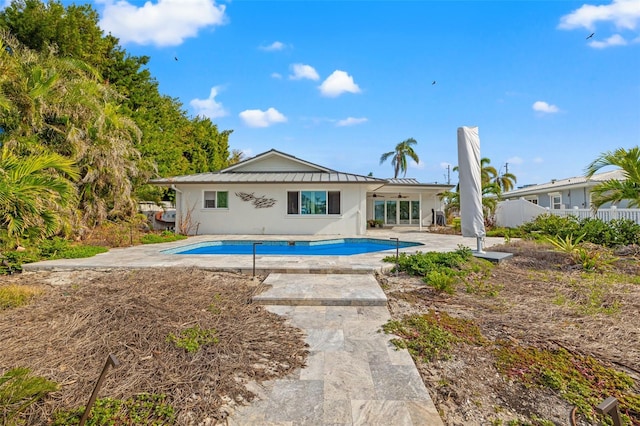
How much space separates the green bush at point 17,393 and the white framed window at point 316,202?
523 inches

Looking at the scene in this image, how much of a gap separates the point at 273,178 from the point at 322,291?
10.8m

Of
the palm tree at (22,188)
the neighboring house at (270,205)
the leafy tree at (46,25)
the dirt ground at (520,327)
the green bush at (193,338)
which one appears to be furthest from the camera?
the neighboring house at (270,205)

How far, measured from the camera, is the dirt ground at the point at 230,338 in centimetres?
239

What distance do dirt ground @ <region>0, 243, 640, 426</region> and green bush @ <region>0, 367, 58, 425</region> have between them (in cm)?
10

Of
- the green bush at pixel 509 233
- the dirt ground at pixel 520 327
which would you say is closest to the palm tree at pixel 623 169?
the dirt ground at pixel 520 327

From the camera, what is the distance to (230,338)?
336 centimetres

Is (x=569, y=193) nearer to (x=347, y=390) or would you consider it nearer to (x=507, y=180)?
(x=507, y=180)

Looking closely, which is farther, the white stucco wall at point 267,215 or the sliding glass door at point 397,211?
the sliding glass door at point 397,211

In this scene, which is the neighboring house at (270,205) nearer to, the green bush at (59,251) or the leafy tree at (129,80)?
the leafy tree at (129,80)

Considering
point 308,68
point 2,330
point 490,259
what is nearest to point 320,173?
point 308,68

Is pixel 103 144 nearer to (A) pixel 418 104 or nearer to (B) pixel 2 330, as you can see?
(B) pixel 2 330

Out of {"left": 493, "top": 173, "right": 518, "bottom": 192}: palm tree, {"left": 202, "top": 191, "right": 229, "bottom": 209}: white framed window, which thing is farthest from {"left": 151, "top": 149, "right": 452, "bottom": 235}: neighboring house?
{"left": 493, "top": 173, "right": 518, "bottom": 192}: palm tree

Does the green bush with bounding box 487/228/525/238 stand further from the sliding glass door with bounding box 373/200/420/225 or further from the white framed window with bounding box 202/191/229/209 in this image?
the white framed window with bounding box 202/191/229/209

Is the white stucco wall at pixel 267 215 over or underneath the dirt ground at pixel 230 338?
over
